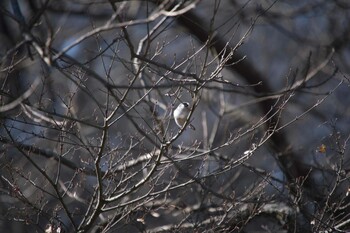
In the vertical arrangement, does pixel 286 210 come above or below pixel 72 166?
below

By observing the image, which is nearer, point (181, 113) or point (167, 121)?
point (181, 113)

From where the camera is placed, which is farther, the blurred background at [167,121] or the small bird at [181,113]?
the small bird at [181,113]

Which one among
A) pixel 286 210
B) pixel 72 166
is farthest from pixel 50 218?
pixel 286 210

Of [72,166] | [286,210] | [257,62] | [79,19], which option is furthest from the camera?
[257,62]

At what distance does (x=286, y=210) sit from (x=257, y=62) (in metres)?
6.68

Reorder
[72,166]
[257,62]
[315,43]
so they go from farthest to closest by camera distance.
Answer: [257,62], [315,43], [72,166]

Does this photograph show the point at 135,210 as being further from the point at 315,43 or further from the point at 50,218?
the point at 315,43

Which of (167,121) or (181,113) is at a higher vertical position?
(167,121)

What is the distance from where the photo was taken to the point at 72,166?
520 centimetres

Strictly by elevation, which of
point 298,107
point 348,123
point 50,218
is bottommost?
point 50,218

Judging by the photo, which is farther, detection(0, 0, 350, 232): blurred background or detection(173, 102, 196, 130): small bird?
detection(173, 102, 196, 130): small bird

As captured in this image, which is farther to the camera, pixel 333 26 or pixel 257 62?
pixel 257 62

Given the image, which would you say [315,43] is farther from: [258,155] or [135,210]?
[135,210]

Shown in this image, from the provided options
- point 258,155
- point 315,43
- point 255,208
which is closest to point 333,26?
point 315,43
